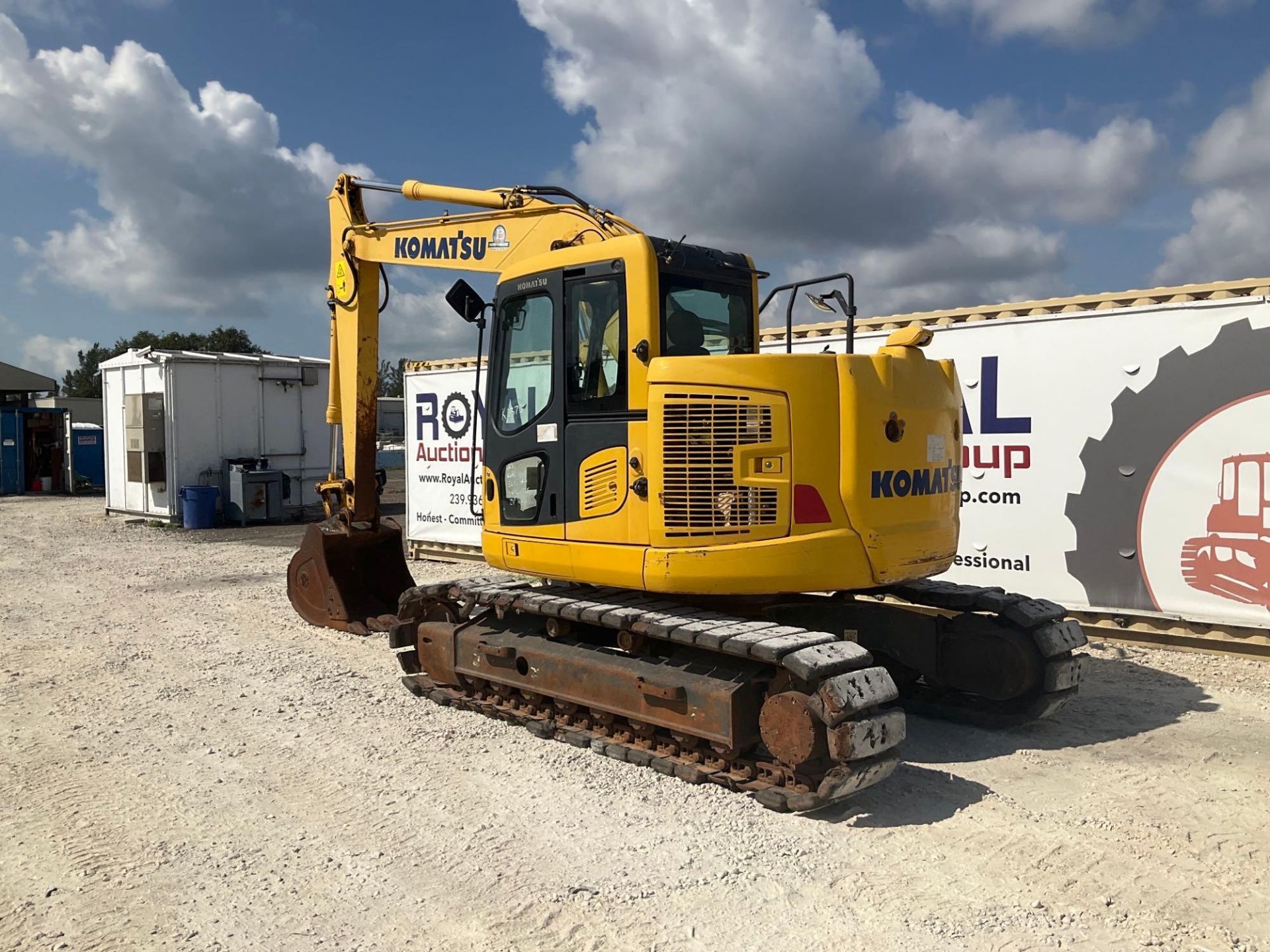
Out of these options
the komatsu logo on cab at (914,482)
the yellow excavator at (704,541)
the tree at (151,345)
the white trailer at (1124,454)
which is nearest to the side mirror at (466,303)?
the yellow excavator at (704,541)

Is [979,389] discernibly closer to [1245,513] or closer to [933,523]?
[1245,513]

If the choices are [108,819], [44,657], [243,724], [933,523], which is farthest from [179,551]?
[933,523]

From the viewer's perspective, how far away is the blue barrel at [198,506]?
19906 millimetres

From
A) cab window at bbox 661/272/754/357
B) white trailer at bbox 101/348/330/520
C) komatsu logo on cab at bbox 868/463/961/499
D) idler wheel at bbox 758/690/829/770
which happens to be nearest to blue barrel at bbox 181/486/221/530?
white trailer at bbox 101/348/330/520

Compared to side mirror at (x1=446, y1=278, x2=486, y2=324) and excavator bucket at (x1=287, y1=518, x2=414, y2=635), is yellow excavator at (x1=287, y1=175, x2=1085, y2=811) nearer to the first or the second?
side mirror at (x1=446, y1=278, x2=486, y2=324)

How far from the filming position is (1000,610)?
250 inches

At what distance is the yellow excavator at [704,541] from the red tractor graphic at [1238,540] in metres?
2.86

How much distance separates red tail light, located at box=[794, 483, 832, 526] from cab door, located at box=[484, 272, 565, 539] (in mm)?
1571

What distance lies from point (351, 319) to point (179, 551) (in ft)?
29.4

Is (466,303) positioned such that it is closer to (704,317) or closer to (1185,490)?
(704,317)

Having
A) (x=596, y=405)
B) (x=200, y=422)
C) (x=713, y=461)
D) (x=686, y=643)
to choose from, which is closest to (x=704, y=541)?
(x=713, y=461)

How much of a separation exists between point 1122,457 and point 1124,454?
0.03 m

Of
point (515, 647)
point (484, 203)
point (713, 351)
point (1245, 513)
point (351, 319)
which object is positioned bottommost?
point (515, 647)

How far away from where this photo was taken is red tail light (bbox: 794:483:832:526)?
5480 millimetres
